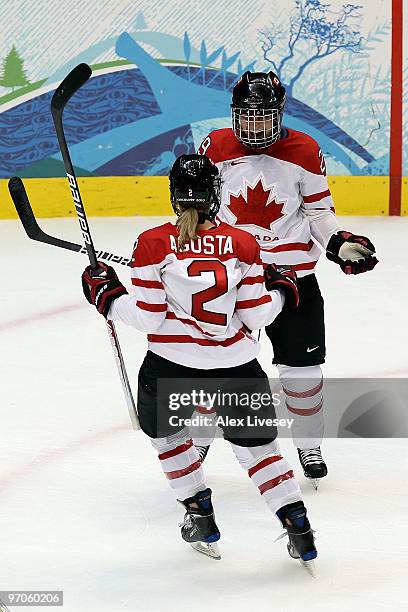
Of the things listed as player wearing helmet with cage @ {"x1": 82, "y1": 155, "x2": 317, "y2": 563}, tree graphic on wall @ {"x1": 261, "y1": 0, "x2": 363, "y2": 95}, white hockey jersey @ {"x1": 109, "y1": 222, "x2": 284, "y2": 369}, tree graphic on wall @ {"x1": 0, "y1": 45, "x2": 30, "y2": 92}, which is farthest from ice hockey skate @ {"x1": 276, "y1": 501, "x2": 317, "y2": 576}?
tree graphic on wall @ {"x1": 0, "y1": 45, "x2": 30, "y2": 92}

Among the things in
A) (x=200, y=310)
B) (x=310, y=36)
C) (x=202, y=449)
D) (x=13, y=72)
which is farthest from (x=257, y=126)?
(x=13, y=72)

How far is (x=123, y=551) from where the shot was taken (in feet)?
8.02

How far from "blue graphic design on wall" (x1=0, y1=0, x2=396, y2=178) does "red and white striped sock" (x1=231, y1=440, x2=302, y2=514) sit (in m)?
3.84

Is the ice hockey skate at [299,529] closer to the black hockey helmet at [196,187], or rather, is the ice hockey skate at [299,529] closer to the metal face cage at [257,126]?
the black hockey helmet at [196,187]

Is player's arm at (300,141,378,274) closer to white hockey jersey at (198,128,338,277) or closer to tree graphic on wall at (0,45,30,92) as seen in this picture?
white hockey jersey at (198,128,338,277)

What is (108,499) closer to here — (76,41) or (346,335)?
(346,335)

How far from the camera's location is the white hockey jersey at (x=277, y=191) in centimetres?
272

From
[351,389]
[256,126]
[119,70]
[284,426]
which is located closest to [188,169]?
[256,126]

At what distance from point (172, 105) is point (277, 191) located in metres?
3.39

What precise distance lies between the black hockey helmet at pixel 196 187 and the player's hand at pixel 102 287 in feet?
0.69

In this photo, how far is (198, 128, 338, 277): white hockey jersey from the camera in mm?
2717

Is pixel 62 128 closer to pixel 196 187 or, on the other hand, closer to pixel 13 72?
pixel 196 187

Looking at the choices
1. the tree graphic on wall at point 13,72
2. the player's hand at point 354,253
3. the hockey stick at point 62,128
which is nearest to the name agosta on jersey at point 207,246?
the hockey stick at point 62,128

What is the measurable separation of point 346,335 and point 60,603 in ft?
6.76
